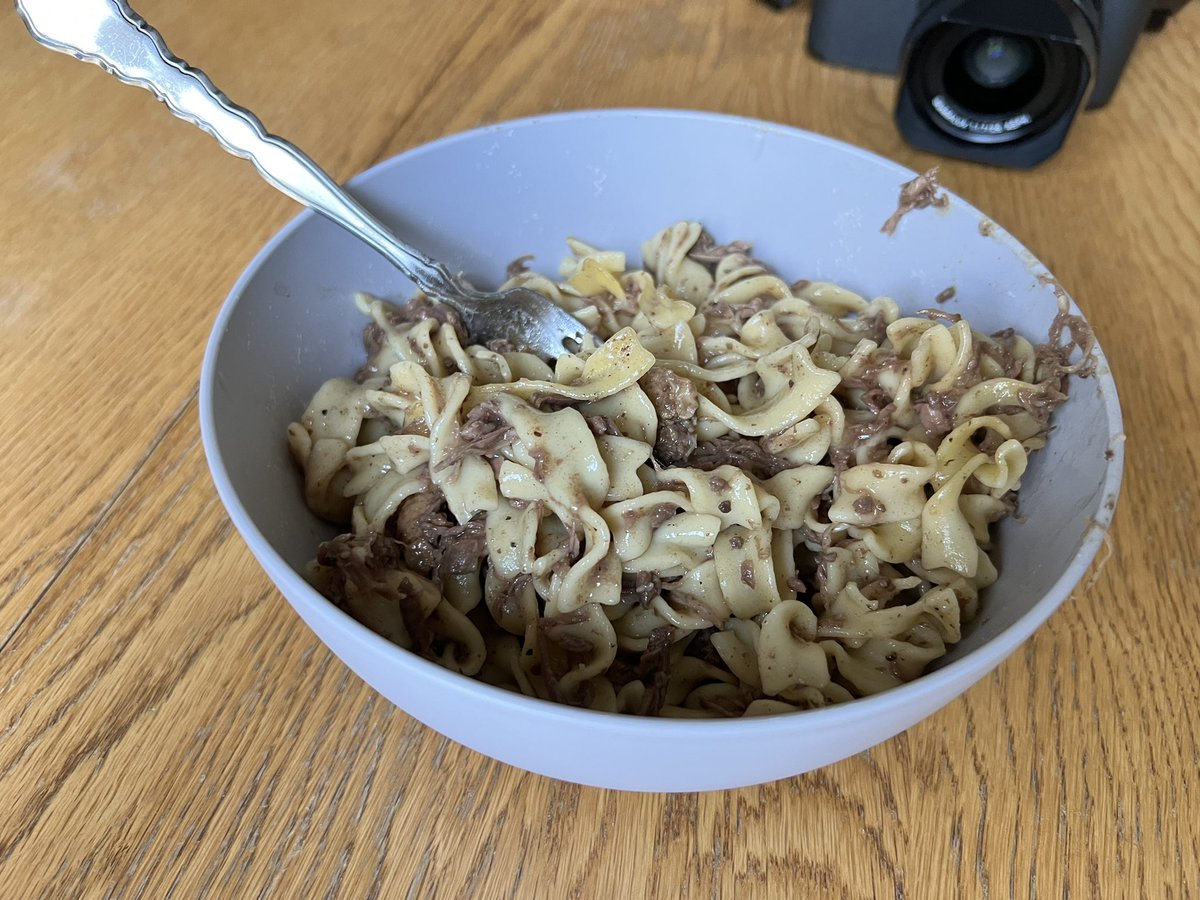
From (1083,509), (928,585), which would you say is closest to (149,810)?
(928,585)

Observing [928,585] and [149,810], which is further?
[928,585]

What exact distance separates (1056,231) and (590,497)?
119cm

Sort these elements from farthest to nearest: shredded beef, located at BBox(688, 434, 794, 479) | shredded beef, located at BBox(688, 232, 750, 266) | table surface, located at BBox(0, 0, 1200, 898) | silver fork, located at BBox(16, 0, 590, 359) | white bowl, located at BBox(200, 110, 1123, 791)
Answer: shredded beef, located at BBox(688, 232, 750, 266) < shredded beef, located at BBox(688, 434, 794, 479) < silver fork, located at BBox(16, 0, 590, 359) < table surface, located at BBox(0, 0, 1200, 898) < white bowl, located at BBox(200, 110, 1123, 791)

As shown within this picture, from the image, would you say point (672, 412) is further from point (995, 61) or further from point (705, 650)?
point (995, 61)

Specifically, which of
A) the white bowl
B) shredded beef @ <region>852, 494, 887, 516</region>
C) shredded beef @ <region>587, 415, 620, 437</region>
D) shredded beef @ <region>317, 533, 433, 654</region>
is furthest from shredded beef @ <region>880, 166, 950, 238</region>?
shredded beef @ <region>317, 533, 433, 654</region>

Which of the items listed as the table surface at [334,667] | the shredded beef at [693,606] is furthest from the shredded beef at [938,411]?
the shredded beef at [693,606]

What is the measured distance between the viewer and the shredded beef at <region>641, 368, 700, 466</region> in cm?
131

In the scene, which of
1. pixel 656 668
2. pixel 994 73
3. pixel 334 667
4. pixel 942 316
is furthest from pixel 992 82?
pixel 334 667

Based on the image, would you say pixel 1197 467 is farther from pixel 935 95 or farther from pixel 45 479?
pixel 45 479

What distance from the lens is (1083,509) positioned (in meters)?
1.03

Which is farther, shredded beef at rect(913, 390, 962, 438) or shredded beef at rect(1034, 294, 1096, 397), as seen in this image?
shredded beef at rect(913, 390, 962, 438)

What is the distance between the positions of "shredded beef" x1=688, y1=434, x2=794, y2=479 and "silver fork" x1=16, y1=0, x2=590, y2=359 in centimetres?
28

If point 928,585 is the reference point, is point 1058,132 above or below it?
above

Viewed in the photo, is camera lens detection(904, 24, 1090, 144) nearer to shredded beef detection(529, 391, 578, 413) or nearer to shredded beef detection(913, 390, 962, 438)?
shredded beef detection(913, 390, 962, 438)
